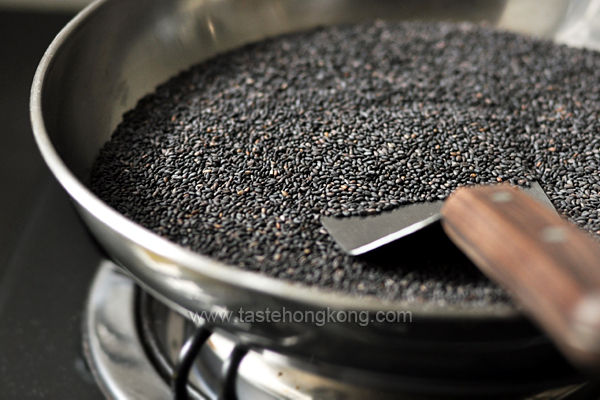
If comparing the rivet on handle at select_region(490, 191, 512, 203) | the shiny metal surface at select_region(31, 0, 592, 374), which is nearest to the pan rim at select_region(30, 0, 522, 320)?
the shiny metal surface at select_region(31, 0, 592, 374)

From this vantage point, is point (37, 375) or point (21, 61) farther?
point (21, 61)

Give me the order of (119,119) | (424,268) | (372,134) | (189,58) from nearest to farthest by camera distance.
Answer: (424,268) → (372,134) → (119,119) → (189,58)

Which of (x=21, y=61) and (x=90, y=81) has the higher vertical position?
(x=90, y=81)

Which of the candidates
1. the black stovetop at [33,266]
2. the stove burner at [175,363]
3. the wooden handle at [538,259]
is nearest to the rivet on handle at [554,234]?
the wooden handle at [538,259]

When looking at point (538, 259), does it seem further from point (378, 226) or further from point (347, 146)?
point (347, 146)

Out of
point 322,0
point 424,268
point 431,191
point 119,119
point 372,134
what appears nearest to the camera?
point 424,268

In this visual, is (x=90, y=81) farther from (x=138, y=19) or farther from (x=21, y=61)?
(x=21, y=61)

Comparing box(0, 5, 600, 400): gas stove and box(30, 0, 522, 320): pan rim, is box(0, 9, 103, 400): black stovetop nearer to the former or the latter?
box(0, 5, 600, 400): gas stove

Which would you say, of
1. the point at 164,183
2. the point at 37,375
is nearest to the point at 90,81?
the point at 164,183
